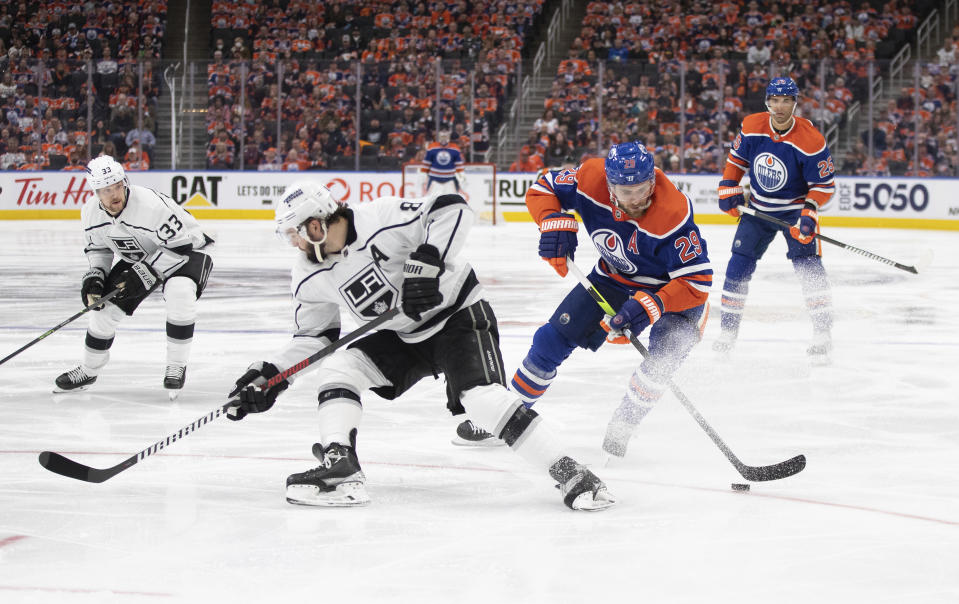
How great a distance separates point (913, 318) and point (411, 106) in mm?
9430

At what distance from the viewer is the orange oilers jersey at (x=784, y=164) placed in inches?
218

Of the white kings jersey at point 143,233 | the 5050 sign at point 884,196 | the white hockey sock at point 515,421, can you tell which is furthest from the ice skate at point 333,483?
the 5050 sign at point 884,196

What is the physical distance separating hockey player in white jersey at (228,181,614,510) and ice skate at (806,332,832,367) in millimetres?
2655

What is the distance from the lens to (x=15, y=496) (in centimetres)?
323

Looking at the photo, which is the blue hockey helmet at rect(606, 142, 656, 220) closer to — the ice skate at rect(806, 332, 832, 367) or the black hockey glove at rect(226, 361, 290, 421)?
the black hockey glove at rect(226, 361, 290, 421)

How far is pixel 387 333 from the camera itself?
3.24 metres

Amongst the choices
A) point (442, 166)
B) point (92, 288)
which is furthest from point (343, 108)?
point (92, 288)

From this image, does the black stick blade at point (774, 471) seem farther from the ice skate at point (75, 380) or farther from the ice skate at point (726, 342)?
the ice skate at point (75, 380)

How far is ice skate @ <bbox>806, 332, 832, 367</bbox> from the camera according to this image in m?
5.42

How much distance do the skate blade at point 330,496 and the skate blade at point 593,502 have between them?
0.58 metres

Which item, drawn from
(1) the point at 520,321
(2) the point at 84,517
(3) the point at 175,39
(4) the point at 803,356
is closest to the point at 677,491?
(2) the point at 84,517

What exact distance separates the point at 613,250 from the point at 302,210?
1206 millimetres

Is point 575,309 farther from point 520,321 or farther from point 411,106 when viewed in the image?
point 411,106

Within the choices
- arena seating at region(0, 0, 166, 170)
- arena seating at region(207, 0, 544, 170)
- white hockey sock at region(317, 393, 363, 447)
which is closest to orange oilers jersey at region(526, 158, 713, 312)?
white hockey sock at region(317, 393, 363, 447)
